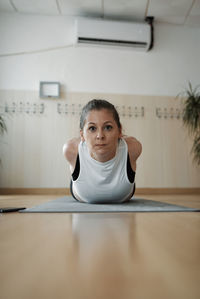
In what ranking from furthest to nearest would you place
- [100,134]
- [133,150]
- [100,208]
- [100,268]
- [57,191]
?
1. [57,191]
2. [133,150]
3. [100,134]
4. [100,208]
5. [100,268]

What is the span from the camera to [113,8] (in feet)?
11.7

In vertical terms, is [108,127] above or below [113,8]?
below

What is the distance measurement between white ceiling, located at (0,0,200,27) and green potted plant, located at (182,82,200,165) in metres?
1.15

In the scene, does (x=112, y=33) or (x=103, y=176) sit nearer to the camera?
(x=103, y=176)

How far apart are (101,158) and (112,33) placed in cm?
294

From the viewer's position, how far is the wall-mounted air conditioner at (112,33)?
3670 mm

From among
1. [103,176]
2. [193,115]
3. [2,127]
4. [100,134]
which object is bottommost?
[103,176]

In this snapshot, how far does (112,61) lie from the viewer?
3.88 metres

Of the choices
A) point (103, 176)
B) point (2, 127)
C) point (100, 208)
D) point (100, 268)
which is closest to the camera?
point (100, 268)

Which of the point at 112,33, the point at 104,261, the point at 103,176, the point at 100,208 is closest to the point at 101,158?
the point at 103,176

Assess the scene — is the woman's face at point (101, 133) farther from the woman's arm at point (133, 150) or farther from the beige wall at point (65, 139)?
the beige wall at point (65, 139)

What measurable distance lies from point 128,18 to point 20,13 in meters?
1.75

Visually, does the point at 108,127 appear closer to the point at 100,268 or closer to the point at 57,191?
the point at 100,268

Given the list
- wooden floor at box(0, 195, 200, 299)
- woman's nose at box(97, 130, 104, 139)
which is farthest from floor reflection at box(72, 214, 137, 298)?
woman's nose at box(97, 130, 104, 139)
